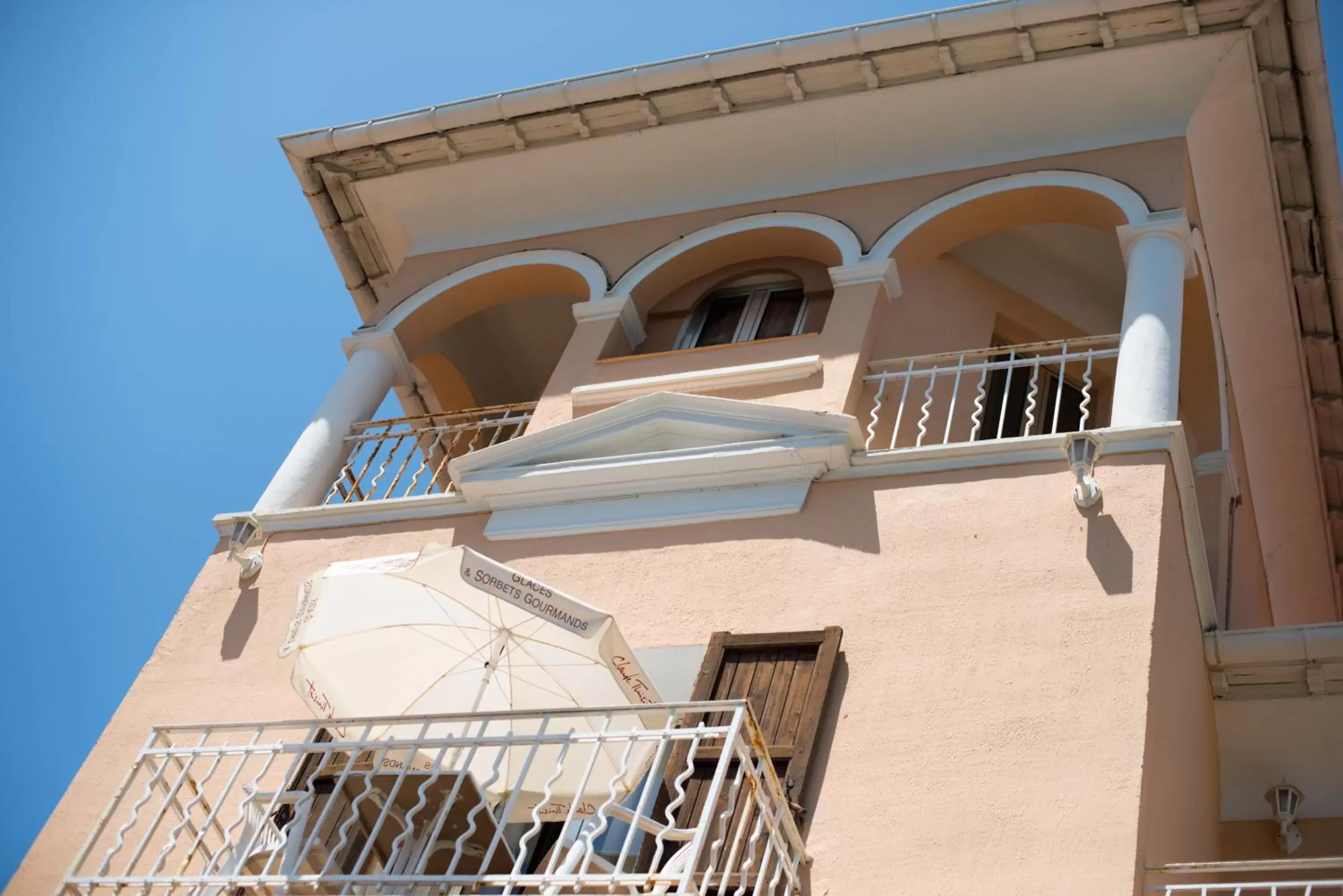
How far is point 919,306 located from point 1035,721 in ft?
13.6

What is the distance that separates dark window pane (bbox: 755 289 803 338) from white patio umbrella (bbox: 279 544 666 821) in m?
3.83

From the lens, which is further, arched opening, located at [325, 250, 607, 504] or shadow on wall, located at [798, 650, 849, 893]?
arched opening, located at [325, 250, 607, 504]

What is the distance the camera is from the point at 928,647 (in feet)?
24.0

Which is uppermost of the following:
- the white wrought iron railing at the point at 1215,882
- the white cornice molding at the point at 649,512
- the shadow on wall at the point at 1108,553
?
the white cornice molding at the point at 649,512

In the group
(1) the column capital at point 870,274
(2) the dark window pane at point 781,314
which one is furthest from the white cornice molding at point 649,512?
(2) the dark window pane at point 781,314

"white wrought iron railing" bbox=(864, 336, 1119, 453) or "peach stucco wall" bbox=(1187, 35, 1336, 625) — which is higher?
"peach stucco wall" bbox=(1187, 35, 1336, 625)

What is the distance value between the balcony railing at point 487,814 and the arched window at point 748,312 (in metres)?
3.97

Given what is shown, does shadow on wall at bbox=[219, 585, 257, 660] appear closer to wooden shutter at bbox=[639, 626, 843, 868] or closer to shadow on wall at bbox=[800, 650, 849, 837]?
wooden shutter at bbox=[639, 626, 843, 868]

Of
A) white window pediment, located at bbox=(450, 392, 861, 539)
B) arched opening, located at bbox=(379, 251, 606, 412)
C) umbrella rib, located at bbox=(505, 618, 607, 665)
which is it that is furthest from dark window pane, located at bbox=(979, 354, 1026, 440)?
umbrella rib, located at bbox=(505, 618, 607, 665)

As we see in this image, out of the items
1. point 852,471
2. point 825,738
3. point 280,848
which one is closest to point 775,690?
point 825,738

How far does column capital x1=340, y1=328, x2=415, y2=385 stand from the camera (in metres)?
11.2

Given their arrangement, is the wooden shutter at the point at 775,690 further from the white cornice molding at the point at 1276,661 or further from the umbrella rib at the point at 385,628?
the white cornice molding at the point at 1276,661

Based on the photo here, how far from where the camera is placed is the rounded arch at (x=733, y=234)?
1049 centimetres

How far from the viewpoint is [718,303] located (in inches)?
440
